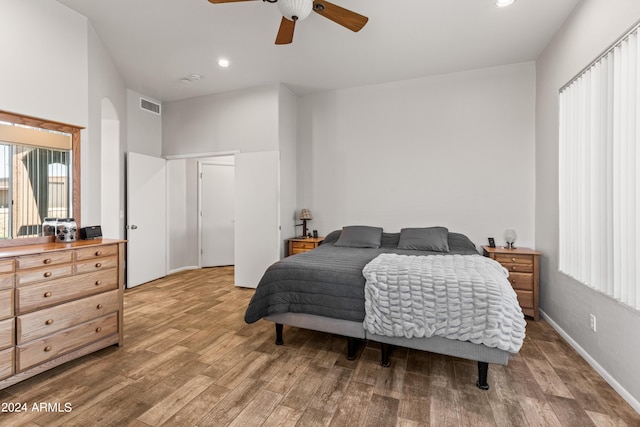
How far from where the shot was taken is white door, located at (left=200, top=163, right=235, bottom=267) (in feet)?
19.1

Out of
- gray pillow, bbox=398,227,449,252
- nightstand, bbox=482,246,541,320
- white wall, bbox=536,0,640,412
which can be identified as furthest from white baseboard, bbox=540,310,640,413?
gray pillow, bbox=398,227,449,252

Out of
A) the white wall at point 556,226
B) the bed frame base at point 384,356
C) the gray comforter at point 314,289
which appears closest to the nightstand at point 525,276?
the white wall at point 556,226

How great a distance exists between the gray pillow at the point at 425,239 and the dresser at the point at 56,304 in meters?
3.05

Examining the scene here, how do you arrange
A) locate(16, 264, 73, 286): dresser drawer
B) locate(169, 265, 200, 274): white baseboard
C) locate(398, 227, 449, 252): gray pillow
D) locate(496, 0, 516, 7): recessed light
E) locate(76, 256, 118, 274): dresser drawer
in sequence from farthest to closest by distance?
1. locate(169, 265, 200, 274): white baseboard
2. locate(398, 227, 449, 252): gray pillow
3. locate(496, 0, 516, 7): recessed light
4. locate(76, 256, 118, 274): dresser drawer
5. locate(16, 264, 73, 286): dresser drawer

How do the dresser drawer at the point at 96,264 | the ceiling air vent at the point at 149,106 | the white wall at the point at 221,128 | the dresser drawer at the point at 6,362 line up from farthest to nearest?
the ceiling air vent at the point at 149,106 < the white wall at the point at 221,128 < the dresser drawer at the point at 96,264 < the dresser drawer at the point at 6,362

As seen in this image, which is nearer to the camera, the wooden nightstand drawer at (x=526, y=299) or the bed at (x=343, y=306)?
the bed at (x=343, y=306)

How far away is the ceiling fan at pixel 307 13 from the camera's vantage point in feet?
6.72

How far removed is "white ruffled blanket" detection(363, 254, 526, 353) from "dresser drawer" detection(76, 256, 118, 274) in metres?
2.12

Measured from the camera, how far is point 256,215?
4547mm

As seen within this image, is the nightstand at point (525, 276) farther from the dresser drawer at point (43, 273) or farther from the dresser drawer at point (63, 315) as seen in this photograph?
the dresser drawer at point (43, 273)

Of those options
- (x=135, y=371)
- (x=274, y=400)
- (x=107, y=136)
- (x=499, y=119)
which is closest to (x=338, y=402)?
(x=274, y=400)

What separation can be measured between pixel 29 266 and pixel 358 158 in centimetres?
377

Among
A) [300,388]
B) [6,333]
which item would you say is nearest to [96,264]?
[6,333]

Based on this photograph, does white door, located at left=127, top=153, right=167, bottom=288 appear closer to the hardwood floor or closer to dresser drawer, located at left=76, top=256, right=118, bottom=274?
the hardwood floor
